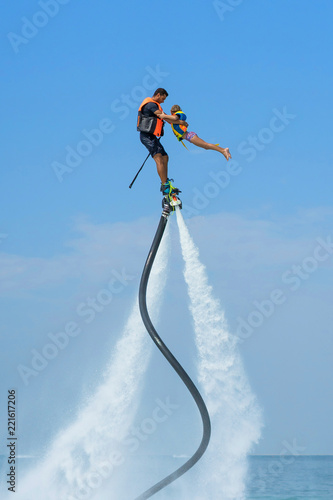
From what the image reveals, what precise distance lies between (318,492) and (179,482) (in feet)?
131

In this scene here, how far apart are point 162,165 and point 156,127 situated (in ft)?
3.27

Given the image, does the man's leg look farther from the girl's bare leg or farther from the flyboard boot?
the girl's bare leg

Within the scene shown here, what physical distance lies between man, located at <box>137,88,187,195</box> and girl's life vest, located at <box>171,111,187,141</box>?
10 cm

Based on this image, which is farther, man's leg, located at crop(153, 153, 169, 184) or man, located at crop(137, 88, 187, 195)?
man's leg, located at crop(153, 153, 169, 184)

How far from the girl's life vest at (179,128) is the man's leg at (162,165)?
26.4 inches

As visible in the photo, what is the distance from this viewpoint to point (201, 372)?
21.2 meters

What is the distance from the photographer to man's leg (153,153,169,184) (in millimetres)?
18562

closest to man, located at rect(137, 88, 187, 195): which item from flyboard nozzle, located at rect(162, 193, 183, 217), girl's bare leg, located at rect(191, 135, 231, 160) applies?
flyboard nozzle, located at rect(162, 193, 183, 217)

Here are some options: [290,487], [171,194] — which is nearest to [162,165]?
[171,194]

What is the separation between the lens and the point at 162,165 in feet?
61.1

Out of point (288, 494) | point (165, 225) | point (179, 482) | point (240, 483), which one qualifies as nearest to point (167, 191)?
point (165, 225)

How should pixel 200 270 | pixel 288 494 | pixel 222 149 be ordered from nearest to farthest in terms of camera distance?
pixel 222 149, pixel 200 270, pixel 288 494

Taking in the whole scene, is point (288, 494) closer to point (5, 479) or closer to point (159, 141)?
point (5, 479)

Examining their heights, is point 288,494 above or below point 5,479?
above
